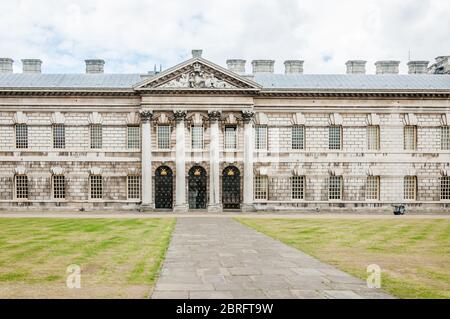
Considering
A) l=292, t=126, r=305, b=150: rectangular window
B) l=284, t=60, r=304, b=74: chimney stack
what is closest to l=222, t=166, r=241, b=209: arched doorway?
l=292, t=126, r=305, b=150: rectangular window

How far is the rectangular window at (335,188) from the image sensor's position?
1620 inches

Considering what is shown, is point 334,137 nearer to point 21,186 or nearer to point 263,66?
point 263,66

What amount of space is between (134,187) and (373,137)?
20279 mm

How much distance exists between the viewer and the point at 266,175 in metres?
40.8

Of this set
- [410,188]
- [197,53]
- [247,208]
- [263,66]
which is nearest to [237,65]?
[263,66]

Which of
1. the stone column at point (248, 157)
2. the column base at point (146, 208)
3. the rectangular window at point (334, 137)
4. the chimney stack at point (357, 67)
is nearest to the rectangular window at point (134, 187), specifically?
the column base at point (146, 208)

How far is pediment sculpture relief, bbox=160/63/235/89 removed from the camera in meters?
39.5

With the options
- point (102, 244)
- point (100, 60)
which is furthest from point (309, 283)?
point (100, 60)

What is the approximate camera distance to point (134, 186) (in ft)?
133

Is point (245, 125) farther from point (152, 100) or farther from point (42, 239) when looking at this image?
point (42, 239)

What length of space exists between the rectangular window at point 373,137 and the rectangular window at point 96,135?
22215mm

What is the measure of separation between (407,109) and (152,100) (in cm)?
2104

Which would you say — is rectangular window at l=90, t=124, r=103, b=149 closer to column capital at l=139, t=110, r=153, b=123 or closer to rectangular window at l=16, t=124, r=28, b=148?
column capital at l=139, t=110, r=153, b=123
